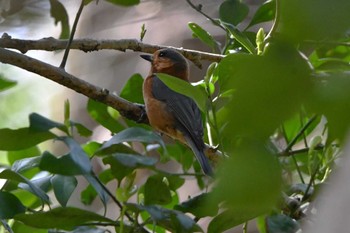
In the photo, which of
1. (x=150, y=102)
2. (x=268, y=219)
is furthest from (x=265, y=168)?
(x=150, y=102)

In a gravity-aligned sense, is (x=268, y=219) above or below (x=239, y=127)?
below

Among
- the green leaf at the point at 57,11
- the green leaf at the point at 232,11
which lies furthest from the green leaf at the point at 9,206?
the green leaf at the point at 232,11

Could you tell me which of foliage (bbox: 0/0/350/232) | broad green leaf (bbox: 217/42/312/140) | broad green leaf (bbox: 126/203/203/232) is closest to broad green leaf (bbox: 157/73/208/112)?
foliage (bbox: 0/0/350/232)

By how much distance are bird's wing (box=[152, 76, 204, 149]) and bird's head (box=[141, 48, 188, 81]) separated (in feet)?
0.63

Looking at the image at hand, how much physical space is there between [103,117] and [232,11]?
1.38 ft

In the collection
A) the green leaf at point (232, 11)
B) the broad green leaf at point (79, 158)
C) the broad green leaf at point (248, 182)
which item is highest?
the broad green leaf at point (248, 182)

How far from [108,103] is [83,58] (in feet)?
8.31

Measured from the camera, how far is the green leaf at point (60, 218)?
119cm

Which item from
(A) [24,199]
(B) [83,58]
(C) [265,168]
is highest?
(C) [265,168]

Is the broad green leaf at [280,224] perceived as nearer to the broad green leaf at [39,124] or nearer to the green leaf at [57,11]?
the broad green leaf at [39,124]

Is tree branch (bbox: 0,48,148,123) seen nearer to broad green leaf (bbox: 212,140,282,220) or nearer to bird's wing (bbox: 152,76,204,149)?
bird's wing (bbox: 152,76,204,149)

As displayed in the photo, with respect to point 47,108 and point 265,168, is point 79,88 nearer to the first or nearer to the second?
point 265,168

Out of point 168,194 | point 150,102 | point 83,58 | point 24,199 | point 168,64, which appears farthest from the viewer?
point 83,58

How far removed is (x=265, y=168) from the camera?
31 centimetres
